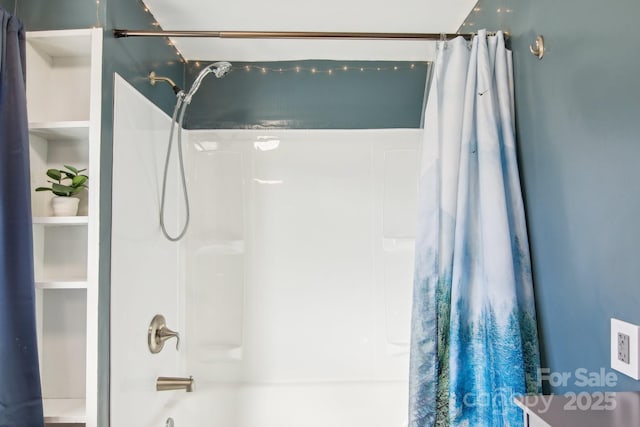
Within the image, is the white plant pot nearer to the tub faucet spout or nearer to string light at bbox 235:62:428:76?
the tub faucet spout

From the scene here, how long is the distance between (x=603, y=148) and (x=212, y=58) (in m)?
2.12

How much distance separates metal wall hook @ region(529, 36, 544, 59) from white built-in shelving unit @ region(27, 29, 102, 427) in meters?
1.55

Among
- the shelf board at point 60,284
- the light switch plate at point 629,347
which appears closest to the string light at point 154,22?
the shelf board at point 60,284

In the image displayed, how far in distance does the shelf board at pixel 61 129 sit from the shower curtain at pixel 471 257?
1296 mm

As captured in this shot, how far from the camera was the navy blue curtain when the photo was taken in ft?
4.07

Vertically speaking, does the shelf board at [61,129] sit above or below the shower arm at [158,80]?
below

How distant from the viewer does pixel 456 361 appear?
1.51 metres

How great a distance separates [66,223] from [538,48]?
174 centimetres

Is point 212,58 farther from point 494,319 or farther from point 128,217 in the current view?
point 494,319

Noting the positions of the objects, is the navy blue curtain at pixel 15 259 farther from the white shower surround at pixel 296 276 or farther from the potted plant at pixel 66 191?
the white shower surround at pixel 296 276

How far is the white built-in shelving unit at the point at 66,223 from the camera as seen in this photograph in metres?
1.48

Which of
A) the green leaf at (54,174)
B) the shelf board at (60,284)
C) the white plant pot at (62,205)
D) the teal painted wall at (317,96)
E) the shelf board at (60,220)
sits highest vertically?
the teal painted wall at (317,96)

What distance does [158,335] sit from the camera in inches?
79.0

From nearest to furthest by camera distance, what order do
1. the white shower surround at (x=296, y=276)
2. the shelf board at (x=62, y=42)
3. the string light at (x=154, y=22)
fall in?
the shelf board at (x=62, y=42) < the string light at (x=154, y=22) < the white shower surround at (x=296, y=276)
